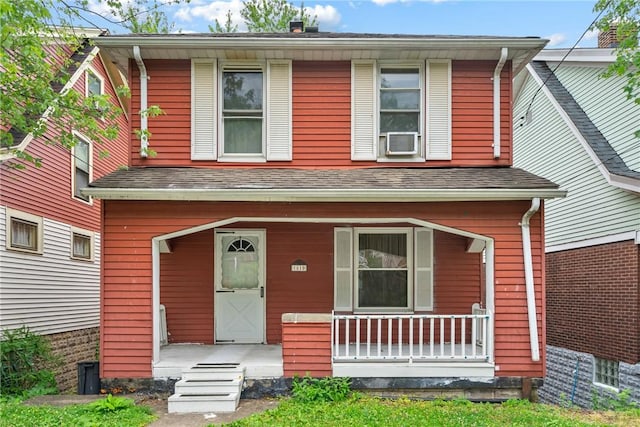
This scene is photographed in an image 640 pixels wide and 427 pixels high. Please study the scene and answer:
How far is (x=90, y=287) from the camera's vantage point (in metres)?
11.8

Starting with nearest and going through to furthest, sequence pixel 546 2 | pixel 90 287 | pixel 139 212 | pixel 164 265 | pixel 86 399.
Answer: pixel 86 399, pixel 139 212, pixel 164 265, pixel 546 2, pixel 90 287

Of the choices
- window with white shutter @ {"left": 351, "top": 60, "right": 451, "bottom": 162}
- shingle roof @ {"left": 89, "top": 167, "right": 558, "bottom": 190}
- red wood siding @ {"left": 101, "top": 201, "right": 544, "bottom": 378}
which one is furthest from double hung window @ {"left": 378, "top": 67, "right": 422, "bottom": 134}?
red wood siding @ {"left": 101, "top": 201, "right": 544, "bottom": 378}

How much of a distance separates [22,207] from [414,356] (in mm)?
7488

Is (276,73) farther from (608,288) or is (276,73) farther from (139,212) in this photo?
(608,288)

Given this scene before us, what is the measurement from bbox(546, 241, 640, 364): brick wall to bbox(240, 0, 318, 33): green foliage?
14.6 m

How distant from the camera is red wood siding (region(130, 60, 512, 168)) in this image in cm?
778

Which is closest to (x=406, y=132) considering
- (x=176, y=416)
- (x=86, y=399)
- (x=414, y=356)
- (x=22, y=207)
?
(x=414, y=356)

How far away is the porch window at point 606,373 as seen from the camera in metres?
9.41

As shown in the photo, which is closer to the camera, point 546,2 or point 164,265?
point 164,265

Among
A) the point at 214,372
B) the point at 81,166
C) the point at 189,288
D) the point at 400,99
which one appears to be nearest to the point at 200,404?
the point at 214,372

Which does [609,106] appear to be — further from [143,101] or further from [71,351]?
[71,351]

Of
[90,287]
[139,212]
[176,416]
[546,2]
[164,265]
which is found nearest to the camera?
[176,416]

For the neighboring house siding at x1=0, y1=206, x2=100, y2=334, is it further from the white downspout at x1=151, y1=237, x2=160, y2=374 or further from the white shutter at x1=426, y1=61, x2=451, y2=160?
the white shutter at x1=426, y1=61, x2=451, y2=160

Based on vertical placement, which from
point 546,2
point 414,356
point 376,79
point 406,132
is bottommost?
point 414,356
